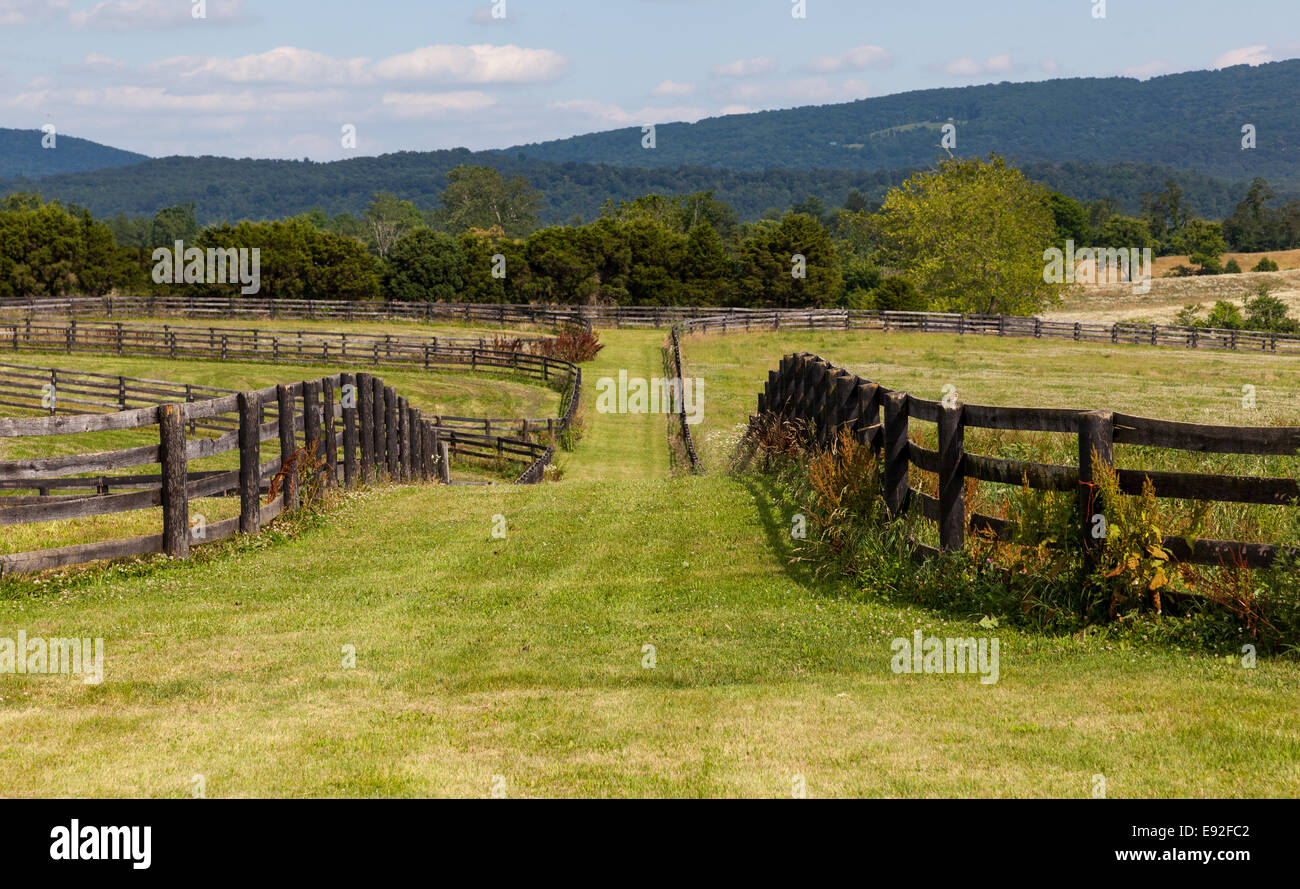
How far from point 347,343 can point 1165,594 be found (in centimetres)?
4666

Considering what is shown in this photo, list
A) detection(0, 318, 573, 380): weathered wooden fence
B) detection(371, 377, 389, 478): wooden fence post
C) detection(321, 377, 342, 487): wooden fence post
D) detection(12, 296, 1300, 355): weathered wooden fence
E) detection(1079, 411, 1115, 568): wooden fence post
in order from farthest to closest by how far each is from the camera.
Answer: detection(12, 296, 1300, 355): weathered wooden fence → detection(0, 318, 573, 380): weathered wooden fence → detection(371, 377, 389, 478): wooden fence post → detection(321, 377, 342, 487): wooden fence post → detection(1079, 411, 1115, 568): wooden fence post

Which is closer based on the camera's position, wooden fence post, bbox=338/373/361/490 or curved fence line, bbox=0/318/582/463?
wooden fence post, bbox=338/373/361/490

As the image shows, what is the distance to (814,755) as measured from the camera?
573 cm

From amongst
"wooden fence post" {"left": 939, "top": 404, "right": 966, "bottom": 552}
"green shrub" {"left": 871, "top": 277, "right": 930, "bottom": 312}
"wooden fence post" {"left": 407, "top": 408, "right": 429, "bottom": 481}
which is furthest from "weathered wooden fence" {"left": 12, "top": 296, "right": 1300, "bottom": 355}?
"wooden fence post" {"left": 939, "top": 404, "right": 966, "bottom": 552}

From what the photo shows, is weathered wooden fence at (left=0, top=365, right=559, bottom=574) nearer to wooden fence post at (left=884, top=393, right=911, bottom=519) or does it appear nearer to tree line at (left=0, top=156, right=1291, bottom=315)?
wooden fence post at (left=884, top=393, right=911, bottom=519)

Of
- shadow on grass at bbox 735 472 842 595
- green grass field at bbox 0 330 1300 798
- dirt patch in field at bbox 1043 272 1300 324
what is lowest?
green grass field at bbox 0 330 1300 798

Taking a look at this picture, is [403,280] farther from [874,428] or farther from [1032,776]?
[1032,776]

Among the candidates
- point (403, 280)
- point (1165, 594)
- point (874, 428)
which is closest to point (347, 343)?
point (403, 280)

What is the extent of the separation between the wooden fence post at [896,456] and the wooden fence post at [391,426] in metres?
11.2

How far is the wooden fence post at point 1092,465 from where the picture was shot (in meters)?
8.19

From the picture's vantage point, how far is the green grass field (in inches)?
215

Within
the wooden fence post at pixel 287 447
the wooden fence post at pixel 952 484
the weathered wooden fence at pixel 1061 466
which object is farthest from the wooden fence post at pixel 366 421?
the wooden fence post at pixel 952 484

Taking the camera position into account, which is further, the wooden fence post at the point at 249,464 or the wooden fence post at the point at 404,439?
the wooden fence post at the point at 404,439

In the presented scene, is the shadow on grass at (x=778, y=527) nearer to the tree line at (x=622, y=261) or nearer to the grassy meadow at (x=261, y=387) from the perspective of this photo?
the grassy meadow at (x=261, y=387)
